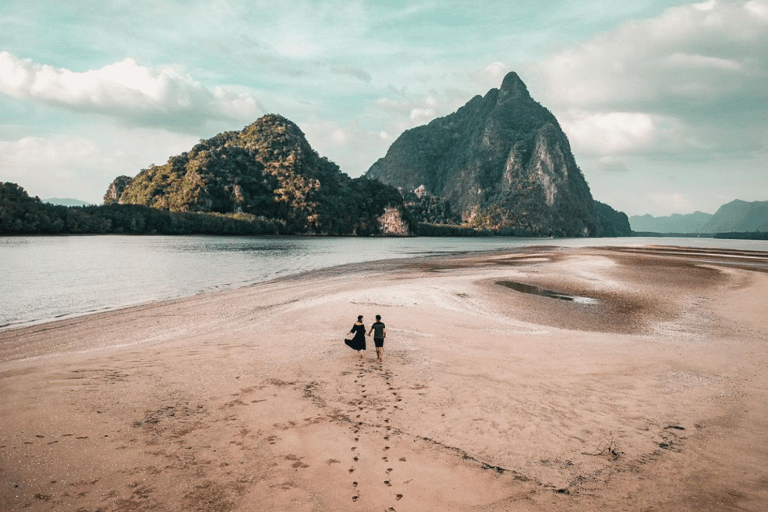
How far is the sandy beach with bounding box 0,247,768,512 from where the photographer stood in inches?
259

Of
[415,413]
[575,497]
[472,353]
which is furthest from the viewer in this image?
[472,353]

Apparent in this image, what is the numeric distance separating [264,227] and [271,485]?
20126 cm

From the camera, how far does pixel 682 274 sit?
4141 centimetres

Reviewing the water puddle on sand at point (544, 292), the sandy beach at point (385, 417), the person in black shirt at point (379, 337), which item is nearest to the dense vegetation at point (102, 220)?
the sandy beach at point (385, 417)

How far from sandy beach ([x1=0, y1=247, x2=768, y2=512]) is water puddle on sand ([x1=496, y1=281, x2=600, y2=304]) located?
24.0 feet

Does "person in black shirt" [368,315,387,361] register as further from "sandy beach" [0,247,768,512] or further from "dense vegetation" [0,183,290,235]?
"dense vegetation" [0,183,290,235]

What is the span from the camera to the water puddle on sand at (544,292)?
91.1ft

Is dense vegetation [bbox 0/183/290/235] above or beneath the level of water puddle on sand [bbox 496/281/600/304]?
above

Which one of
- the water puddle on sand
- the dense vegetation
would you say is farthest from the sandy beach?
the dense vegetation

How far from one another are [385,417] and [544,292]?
24246 millimetres

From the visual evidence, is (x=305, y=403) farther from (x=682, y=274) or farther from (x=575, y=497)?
(x=682, y=274)

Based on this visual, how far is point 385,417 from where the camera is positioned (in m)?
9.37

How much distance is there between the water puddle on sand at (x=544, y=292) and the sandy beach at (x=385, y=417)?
24.0ft

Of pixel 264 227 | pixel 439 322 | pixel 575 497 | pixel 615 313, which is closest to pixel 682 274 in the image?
pixel 615 313
